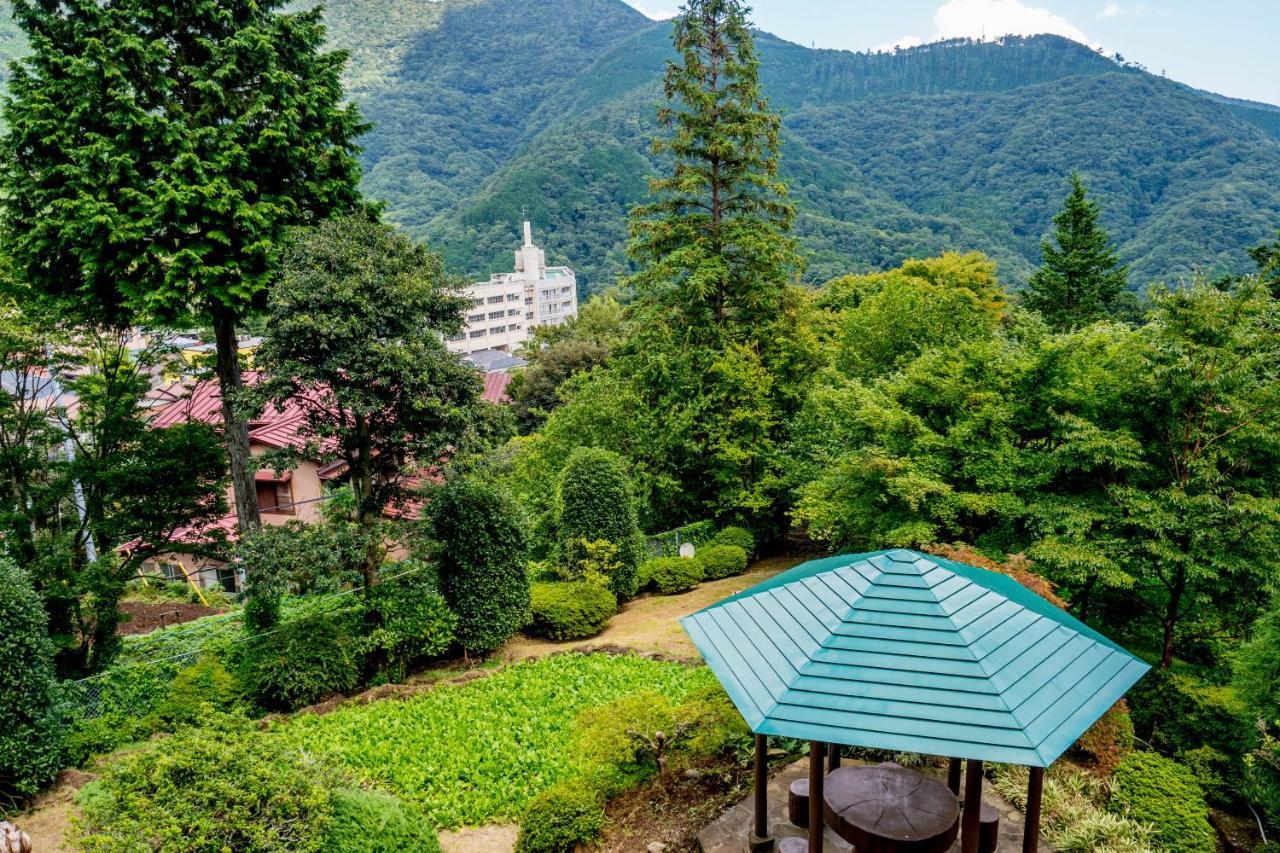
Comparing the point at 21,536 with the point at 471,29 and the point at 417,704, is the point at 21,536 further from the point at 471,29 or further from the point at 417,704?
the point at 471,29

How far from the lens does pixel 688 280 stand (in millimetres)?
20484

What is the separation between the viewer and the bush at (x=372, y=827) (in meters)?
6.40

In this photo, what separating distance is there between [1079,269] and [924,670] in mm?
34833

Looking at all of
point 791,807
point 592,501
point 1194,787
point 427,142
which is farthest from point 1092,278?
point 427,142

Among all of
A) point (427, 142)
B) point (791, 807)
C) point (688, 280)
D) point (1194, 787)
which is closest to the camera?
point (791, 807)

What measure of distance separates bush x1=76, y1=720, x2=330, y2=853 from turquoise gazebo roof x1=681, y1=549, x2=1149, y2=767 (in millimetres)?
3874

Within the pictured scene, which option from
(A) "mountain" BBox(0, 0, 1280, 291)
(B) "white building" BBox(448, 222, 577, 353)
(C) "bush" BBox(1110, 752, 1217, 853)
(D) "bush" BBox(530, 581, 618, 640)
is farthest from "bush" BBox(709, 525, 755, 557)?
(B) "white building" BBox(448, 222, 577, 353)

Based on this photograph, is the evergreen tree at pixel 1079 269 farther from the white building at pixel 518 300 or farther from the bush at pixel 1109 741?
the white building at pixel 518 300

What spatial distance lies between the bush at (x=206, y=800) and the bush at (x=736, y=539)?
1524 centimetres

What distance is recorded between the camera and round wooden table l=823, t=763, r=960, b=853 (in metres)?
6.24

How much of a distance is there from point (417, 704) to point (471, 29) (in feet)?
588

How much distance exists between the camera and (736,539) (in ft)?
68.2

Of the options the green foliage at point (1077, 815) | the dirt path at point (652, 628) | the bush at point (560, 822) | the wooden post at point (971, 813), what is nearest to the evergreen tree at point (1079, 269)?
the dirt path at point (652, 628)

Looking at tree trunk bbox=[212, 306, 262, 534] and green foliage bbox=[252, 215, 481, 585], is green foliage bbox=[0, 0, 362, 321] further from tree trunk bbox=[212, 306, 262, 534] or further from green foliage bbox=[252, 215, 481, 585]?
green foliage bbox=[252, 215, 481, 585]
